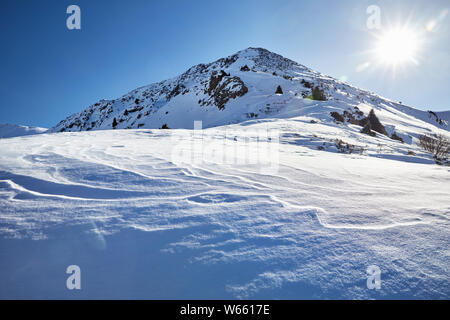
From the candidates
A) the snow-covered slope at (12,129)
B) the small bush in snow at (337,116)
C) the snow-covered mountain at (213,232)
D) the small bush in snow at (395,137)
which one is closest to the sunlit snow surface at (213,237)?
the snow-covered mountain at (213,232)

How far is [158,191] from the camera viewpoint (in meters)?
2.18

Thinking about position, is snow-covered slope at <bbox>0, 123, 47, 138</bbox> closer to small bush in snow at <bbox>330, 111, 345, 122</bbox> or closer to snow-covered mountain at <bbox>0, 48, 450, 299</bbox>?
small bush in snow at <bbox>330, 111, 345, 122</bbox>

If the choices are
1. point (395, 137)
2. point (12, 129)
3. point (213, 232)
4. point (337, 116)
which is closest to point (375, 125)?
point (395, 137)

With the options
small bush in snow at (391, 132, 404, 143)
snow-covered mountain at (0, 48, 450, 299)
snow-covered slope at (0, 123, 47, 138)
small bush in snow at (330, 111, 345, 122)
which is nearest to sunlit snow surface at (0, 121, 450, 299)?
snow-covered mountain at (0, 48, 450, 299)

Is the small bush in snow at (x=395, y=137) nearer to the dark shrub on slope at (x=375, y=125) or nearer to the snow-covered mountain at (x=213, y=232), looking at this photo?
the dark shrub on slope at (x=375, y=125)

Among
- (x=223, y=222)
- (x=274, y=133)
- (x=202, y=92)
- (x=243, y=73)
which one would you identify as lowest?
(x=223, y=222)

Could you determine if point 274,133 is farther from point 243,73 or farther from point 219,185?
point 243,73

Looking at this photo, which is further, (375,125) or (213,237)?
(375,125)

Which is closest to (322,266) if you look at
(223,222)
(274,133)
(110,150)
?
(223,222)

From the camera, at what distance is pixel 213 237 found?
1445mm

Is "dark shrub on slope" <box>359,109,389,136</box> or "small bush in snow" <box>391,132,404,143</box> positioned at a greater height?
"dark shrub on slope" <box>359,109,389,136</box>

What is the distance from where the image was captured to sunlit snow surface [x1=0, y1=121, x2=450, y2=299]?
1.11 m

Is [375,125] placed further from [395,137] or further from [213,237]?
[213,237]
